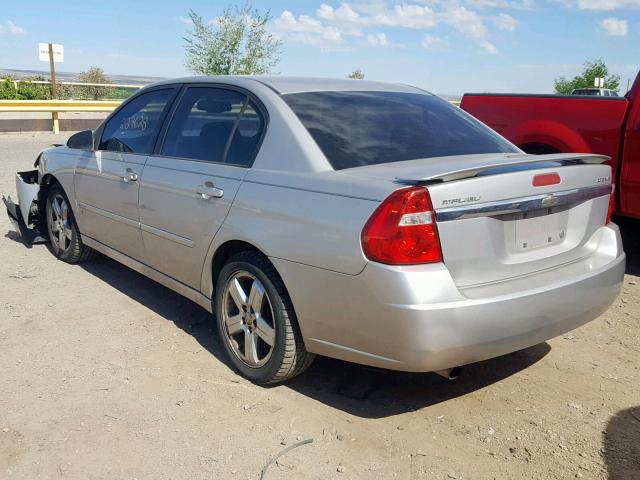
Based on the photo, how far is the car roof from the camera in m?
3.95

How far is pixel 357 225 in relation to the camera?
116 inches

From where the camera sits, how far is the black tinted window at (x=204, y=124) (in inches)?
156

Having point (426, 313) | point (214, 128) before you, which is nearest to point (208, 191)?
point (214, 128)

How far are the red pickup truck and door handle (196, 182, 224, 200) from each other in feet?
12.1

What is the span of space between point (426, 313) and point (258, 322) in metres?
1.10

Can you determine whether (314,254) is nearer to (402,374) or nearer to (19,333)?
(402,374)

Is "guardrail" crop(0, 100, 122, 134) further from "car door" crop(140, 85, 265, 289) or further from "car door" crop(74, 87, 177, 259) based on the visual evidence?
"car door" crop(140, 85, 265, 289)

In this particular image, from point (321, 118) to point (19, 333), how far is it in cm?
242

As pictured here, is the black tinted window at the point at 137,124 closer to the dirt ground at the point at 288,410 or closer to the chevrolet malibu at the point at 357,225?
the chevrolet malibu at the point at 357,225

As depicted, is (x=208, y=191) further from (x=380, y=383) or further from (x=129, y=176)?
(x=380, y=383)

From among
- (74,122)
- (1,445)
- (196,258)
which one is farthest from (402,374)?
(74,122)

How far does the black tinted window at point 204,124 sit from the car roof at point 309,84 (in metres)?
0.09

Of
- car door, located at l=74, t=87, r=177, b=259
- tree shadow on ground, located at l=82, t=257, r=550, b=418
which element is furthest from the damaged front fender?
tree shadow on ground, located at l=82, t=257, r=550, b=418

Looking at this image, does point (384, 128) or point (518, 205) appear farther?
point (384, 128)
